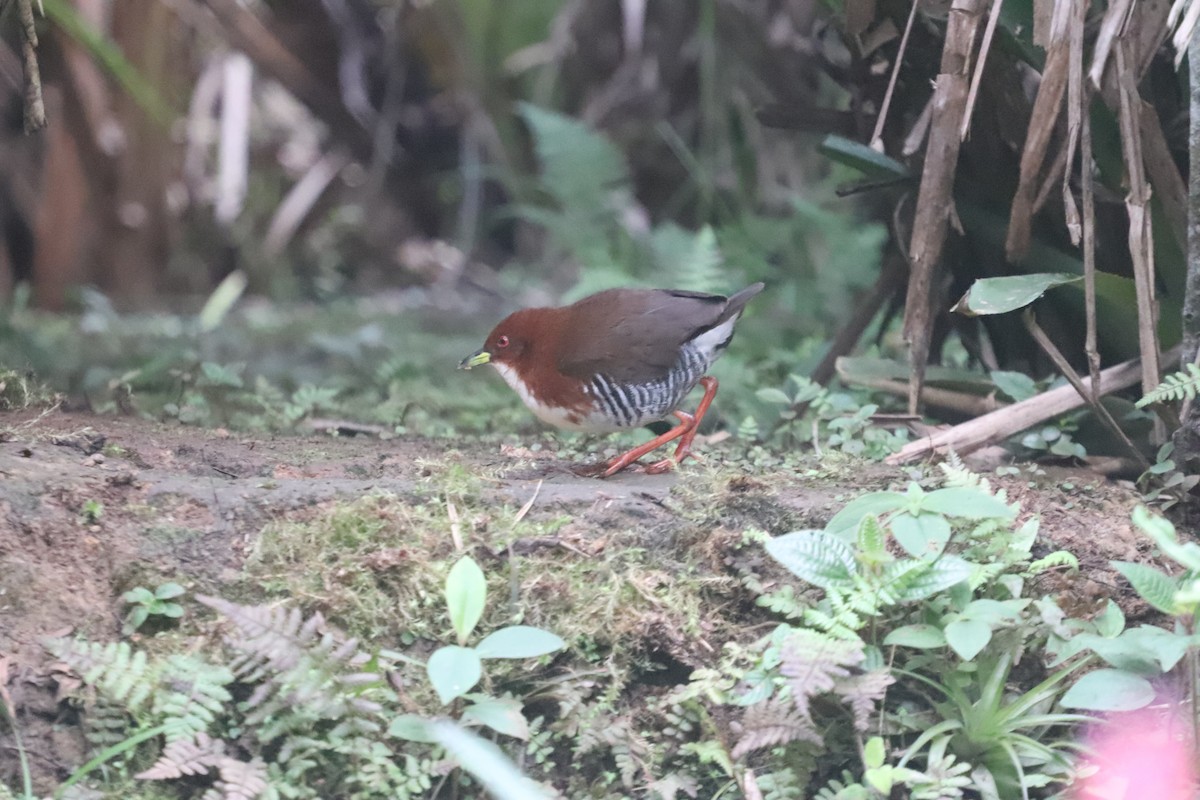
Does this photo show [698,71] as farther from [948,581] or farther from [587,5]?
[948,581]

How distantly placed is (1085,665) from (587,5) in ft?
20.3

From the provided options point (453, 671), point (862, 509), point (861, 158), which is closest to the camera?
point (453, 671)

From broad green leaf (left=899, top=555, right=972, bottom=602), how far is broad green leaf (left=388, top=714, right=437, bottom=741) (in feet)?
3.02

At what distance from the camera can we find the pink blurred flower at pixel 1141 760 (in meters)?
1.89

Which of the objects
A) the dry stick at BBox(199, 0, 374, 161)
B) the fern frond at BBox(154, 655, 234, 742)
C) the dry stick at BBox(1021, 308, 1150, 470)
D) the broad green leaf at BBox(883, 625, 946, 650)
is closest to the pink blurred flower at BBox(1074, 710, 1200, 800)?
the broad green leaf at BBox(883, 625, 946, 650)

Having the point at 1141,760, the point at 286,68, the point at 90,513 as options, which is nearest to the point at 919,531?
the point at 1141,760

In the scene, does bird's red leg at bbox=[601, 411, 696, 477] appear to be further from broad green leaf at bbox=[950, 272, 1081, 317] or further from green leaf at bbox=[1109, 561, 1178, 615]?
green leaf at bbox=[1109, 561, 1178, 615]

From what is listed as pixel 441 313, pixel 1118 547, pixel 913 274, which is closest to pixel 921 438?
pixel 913 274

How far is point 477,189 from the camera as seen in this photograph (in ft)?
24.8

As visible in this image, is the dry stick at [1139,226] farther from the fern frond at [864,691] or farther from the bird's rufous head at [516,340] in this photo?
the bird's rufous head at [516,340]

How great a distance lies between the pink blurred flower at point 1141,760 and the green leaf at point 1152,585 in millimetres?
239

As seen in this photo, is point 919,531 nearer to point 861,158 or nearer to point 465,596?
point 465,596

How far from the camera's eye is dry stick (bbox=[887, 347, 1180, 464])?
9.44ft

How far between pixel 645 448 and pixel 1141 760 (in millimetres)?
1429
